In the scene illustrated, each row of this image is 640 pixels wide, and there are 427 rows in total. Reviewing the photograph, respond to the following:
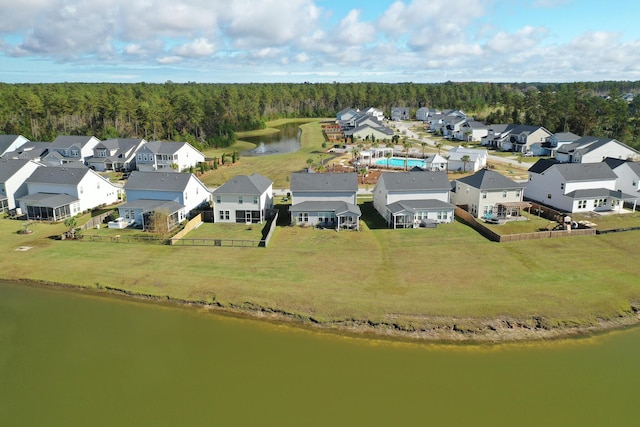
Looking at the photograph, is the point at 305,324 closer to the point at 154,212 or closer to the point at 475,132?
the point at 154,212

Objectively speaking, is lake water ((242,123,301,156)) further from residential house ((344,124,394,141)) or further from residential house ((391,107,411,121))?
residential house ((391,107,411,121))

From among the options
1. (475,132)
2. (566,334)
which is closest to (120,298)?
(566,334)

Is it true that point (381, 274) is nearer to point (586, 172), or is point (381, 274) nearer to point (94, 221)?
point (94, 221)

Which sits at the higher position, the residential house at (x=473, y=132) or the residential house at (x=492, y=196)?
the residential house at (x=473, y=132)

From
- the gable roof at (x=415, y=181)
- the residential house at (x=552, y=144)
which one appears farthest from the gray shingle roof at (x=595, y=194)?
the residential house at (x=552, y=144)

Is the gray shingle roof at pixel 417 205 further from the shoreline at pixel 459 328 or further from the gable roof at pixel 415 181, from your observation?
the shoreline at pixel 459 328

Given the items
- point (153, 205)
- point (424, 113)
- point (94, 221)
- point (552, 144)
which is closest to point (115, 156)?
point (94, 221)
